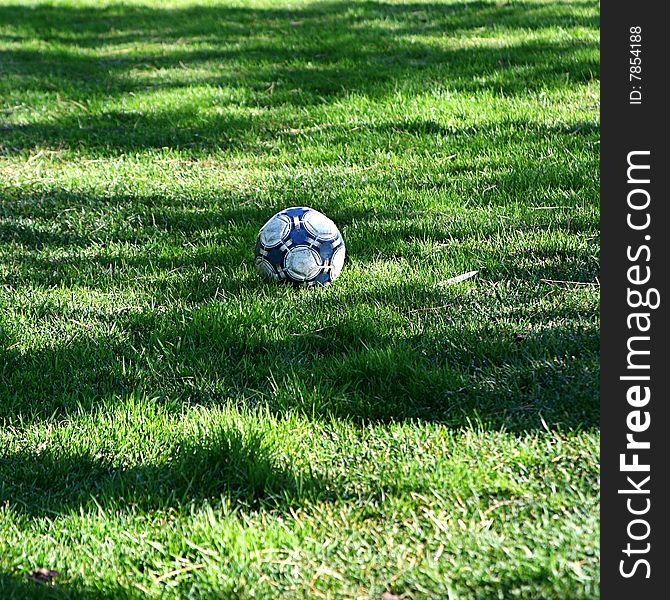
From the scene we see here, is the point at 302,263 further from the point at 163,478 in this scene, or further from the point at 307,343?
the point at 163,478

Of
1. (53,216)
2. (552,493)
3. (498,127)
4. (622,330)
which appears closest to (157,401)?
(552,493)

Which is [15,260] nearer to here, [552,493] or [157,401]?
[157,401]

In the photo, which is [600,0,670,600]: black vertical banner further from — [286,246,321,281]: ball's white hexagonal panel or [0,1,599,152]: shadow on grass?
[0,1,599,152]: shadow on grass

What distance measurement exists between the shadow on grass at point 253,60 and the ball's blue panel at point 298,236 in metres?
2.43

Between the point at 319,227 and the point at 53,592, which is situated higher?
the point at 319,227

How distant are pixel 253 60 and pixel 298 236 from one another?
5.10 metres

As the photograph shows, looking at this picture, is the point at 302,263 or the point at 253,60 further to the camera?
the point at 253,60

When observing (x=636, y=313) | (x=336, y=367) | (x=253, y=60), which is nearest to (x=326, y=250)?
(x=336, y=367)

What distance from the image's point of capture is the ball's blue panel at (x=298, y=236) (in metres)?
4.35

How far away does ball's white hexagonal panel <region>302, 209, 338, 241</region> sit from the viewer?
4.40m

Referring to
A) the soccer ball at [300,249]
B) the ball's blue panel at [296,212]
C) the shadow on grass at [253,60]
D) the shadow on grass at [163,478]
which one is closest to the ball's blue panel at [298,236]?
the soccer ball at [300,249]

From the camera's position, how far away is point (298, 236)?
438cm

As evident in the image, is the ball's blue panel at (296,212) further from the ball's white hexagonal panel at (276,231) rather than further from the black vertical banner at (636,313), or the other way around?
the black vertical banner at (636,313)

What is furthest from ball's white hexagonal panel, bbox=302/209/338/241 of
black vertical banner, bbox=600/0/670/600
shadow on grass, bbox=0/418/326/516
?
shadow on grass, bbox=0/418/326/516
